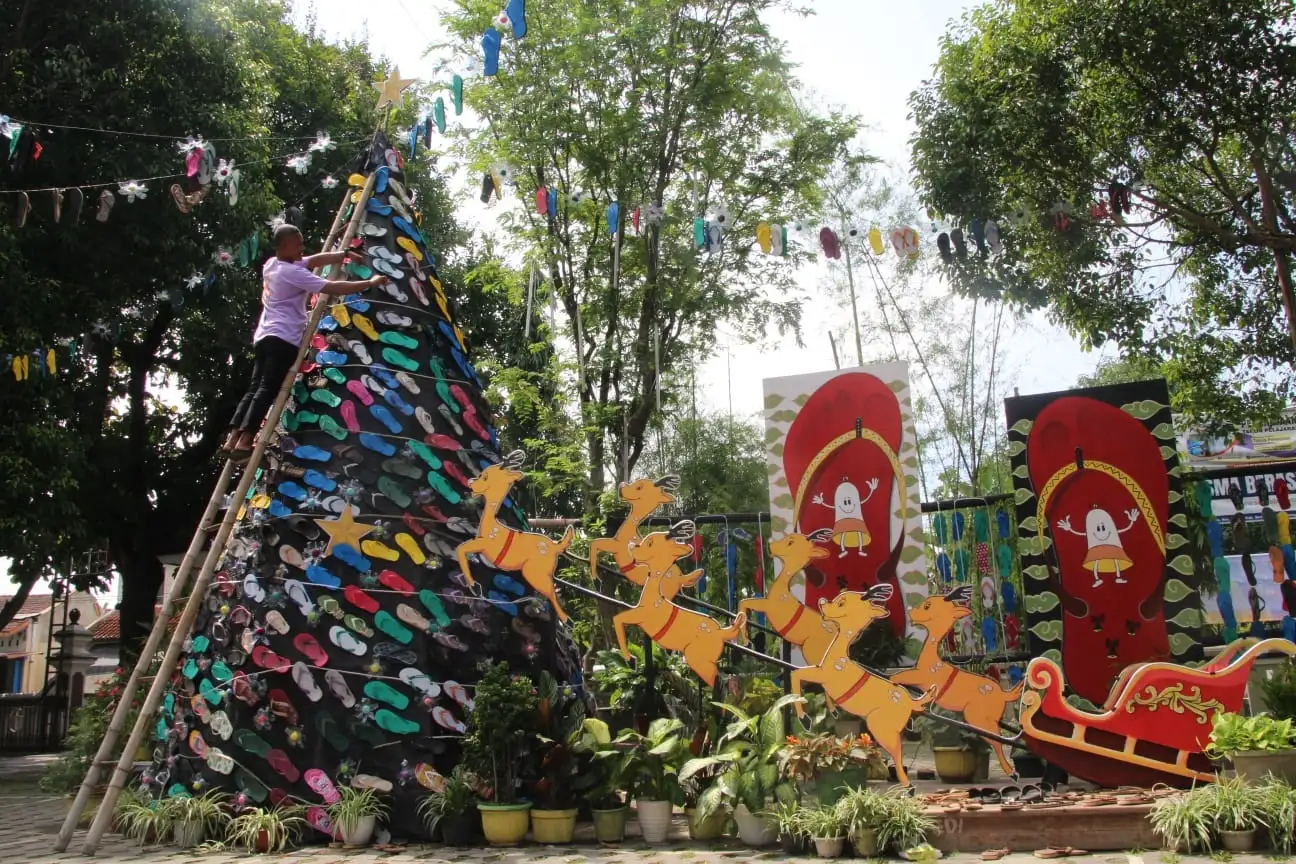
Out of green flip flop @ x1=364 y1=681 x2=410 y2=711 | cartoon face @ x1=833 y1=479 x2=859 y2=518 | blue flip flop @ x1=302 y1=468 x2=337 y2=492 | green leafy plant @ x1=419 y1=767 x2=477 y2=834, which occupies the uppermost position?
cartoon face @ x1=833 y1=479 x2=859 y2=518

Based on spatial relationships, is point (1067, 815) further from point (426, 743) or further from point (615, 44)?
point (615, 44)

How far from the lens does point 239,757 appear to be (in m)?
6.38

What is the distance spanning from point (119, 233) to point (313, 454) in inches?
283

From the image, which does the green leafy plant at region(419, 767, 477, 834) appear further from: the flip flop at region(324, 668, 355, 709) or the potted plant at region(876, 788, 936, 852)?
the potted plant at region(876, 788, 936, 852)

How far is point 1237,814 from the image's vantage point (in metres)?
5.29

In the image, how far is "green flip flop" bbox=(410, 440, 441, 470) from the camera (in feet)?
23.3

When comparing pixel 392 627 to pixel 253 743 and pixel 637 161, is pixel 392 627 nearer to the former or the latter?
pixel 253 743

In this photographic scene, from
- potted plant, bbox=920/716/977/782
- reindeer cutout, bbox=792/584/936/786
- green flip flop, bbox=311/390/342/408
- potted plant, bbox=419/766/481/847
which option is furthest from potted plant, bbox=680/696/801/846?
green flip flop, bbox=311/390/342/408

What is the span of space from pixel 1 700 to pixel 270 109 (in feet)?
49.0

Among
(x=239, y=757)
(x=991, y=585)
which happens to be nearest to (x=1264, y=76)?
(x=991, y=585)

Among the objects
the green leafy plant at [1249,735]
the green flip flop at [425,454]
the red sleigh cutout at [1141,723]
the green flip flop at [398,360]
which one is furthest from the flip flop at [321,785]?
the green leafy plant at [1249,735]

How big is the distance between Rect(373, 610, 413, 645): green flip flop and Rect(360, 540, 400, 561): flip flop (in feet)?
1.19

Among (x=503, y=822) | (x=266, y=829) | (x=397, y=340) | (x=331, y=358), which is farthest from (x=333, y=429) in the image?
(x=503, y=822)

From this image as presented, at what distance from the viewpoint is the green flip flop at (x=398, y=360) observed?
288 inches
